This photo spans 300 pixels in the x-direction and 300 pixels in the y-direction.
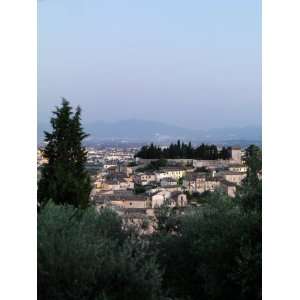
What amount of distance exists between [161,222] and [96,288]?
0.48 m

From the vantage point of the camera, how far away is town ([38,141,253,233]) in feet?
9.09

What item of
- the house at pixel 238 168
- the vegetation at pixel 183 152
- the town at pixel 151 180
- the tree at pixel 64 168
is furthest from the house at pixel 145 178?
the house at pixel 238 168

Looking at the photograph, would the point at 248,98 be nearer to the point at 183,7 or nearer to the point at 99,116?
the point at 183,7

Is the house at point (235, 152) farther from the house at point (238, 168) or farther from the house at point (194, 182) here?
the house at point (194, 182)

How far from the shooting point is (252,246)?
2.67m

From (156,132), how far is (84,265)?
2.60 ft

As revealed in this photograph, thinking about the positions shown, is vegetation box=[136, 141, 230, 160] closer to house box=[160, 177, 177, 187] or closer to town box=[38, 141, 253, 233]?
town box=[38, 141, 253, 233]

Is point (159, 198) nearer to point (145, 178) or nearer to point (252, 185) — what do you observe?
point (145, 178)

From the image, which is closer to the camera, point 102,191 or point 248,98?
point 248,98

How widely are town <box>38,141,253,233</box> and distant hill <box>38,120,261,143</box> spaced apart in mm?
68

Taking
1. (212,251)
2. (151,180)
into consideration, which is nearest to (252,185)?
(212,251)

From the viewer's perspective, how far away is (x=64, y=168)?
2.88 metres

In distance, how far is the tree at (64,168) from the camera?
288 centimetres
